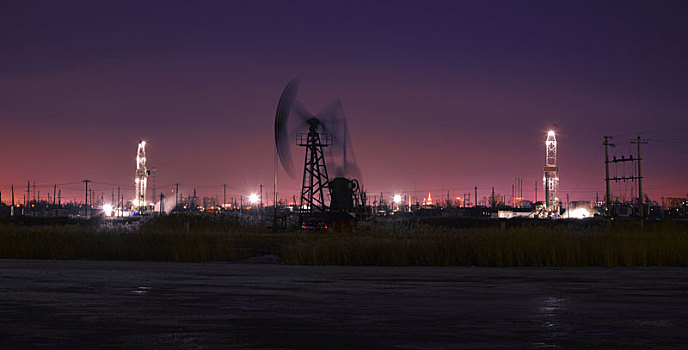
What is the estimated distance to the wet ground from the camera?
10422 mm

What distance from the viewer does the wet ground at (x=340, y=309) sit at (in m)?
10.4

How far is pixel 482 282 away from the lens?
1861 centimetres

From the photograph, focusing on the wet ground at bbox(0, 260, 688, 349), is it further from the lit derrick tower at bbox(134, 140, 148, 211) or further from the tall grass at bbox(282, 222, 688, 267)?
the lit derrick tower at bbox(134, 140, 148, 211)

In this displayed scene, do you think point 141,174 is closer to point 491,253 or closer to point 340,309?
point 491,253

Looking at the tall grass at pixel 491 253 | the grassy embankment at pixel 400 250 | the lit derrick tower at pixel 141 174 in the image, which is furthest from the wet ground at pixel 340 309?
the lit derrick tower at pixel 141 174

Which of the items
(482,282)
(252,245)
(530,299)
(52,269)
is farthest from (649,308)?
(252,245)

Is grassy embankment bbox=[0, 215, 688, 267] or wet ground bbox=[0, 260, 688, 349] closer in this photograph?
wet ground bbox=[0, 260, 688, 349]

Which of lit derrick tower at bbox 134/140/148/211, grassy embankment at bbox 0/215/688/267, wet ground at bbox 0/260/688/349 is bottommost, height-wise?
wet ground at bbox 0/260/688/349

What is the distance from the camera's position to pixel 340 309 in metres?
13.5

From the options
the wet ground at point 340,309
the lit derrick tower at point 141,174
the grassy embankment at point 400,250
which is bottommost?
the wet ground at point 340,309

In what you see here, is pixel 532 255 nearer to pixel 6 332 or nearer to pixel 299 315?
pixel 299 315

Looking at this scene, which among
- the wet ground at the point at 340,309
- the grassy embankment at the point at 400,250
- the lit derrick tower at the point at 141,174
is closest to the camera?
the wet ground at the point at 340,309

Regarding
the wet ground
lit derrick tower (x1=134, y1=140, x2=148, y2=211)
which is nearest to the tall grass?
the wet ground

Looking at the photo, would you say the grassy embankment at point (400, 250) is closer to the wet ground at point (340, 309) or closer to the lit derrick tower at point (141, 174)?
the wet ground at point (340, 309)
